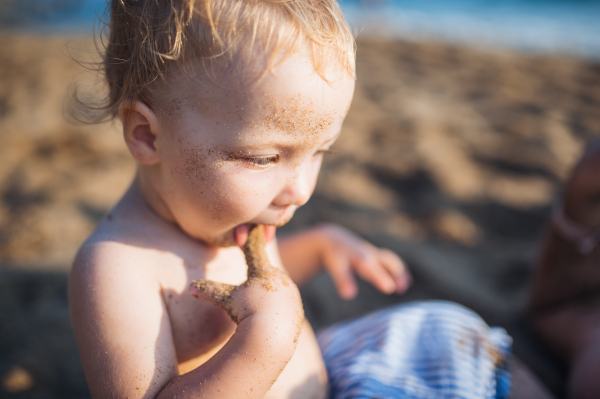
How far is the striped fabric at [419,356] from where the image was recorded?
1.25m

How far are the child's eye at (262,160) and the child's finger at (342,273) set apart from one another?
0.76 meters

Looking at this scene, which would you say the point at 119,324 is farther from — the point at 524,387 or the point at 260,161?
the point at 524,387

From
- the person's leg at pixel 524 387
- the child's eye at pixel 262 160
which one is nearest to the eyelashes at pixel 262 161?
the child's eye at pixel 262 160

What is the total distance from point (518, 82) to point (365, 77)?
6.17 feet

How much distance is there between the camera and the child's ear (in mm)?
1007

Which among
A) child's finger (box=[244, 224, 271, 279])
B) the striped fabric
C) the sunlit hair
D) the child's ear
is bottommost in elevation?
the striped fabric

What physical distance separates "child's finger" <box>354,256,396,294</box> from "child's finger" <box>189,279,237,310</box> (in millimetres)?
746

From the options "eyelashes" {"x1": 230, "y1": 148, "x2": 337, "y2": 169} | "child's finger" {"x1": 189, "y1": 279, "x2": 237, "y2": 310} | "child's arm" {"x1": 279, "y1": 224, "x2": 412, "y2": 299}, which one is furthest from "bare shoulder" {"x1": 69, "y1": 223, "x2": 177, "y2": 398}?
"child's arm" {"x1": 279, "y1": 224, "x2": 412, "y2": 299}

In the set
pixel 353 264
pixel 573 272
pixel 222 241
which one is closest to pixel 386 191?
pixel 573 272

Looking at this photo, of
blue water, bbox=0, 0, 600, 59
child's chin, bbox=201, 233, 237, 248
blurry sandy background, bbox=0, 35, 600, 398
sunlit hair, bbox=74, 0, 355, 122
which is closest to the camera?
sunlit hair, bbox=74, 0, 355, 122

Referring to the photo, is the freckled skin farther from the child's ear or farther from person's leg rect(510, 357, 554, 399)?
person's leg rect(510, 357, 554, 399)

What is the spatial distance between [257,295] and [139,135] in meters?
0.51

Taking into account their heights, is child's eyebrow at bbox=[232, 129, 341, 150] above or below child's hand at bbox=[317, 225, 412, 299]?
above

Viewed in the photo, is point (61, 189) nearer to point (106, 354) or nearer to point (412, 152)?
point (106, 354)
